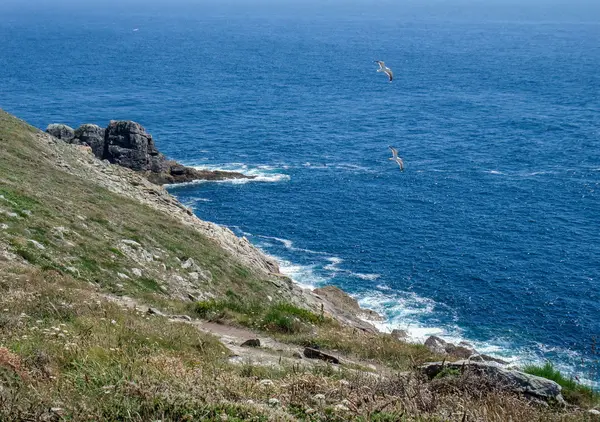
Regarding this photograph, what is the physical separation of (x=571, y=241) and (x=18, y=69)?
154539 millimetres

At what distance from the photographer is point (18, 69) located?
18350 centimetres

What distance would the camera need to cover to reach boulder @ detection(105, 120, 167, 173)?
93000mm

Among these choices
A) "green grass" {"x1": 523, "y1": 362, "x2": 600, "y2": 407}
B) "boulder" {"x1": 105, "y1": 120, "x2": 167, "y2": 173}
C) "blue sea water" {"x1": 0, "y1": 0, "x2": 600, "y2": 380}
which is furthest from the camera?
"boulder" {"x1": 105, "y1": 120, "x2": 167, "y2": 173}

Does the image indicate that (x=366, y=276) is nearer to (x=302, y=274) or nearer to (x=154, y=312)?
(x=302, y=274)

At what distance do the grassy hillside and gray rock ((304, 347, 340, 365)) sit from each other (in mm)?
609

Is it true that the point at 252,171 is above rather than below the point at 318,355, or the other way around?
below

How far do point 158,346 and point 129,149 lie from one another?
78.5m

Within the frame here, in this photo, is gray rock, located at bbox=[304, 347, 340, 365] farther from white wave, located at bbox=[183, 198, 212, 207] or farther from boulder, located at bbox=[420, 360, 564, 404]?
white wave, located at bbox=[183, 198, 212, 207]

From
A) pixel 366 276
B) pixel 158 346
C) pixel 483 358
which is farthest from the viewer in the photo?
pixel 366 276

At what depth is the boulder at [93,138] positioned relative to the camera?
9312 centimetres

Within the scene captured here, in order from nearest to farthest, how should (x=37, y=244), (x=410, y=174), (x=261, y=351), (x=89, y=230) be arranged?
(x=261, y=351), (x=37, y=244), (x=89, y=230), (x=410, y=174)

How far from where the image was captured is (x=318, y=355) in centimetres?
2103

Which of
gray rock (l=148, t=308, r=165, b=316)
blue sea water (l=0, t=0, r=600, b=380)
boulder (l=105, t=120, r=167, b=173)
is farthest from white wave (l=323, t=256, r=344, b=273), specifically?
gray rock (l=148, t=308, r=165, b=316)

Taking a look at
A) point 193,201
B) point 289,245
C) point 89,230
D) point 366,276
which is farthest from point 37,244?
point 193,201
